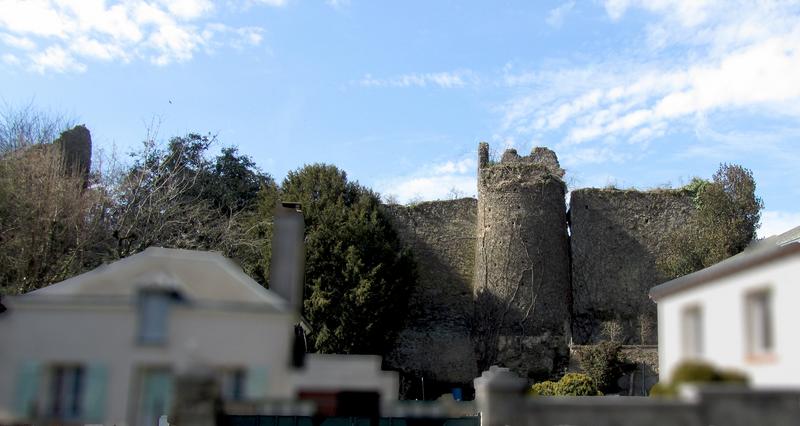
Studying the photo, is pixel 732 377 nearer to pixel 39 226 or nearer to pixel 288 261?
pixel 288 261

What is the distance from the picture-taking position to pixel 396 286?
91.1 feet

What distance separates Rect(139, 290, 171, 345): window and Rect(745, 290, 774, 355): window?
5042mm

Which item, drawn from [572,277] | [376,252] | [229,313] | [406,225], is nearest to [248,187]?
[406,225]

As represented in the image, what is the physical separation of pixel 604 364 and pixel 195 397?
68.0 feet

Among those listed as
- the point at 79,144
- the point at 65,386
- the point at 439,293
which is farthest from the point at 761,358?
the point at 79,144

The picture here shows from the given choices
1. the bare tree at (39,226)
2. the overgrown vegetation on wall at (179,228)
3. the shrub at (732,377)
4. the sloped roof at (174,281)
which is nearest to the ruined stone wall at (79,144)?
the overgrown vegetation on wall at (179,228)

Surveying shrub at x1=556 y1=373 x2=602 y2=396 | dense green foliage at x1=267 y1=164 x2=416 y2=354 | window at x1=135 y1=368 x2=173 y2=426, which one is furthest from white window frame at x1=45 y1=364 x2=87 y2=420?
dense green foliage at x1=267 y1=164 x2=416 y2=354

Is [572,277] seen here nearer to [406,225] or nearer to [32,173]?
[406,225]

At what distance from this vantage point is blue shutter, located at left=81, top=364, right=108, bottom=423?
6945 millimetres

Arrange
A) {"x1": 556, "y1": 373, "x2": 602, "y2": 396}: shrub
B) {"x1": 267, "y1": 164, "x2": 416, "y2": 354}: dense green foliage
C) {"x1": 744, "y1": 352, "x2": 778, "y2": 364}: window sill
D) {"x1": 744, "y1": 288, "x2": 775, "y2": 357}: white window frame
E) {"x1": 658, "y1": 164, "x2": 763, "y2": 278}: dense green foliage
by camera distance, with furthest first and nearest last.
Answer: {"x1": 658, "y1": 164, "x2": 763, "y2": 278}: dense green foliage < {"x1": 267, "y1": 164, "x2": 416, "y2": 354}: dense green foliage < {"x1": 556, "y1": 373, "x2": 602, "y2": 396}: shrub < {"x1": 744, "y1": 288, "x2": 775, "y2": 357}: white window frame < {"x1": 744, "y1": 352, "x2": 778, "y2": 364}: window sill

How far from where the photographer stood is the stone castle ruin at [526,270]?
1124 inches

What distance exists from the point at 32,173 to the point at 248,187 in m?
15.9

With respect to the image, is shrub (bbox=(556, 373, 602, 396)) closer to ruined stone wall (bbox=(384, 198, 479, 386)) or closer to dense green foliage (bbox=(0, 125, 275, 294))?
ruined stone wall (bbox=(384, 198, 479, 386))

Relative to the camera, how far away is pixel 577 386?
75.7 feet
